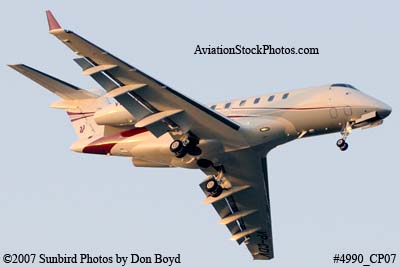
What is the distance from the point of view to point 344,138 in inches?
1770

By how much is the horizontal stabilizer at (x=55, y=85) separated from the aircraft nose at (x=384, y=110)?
42.5 feet

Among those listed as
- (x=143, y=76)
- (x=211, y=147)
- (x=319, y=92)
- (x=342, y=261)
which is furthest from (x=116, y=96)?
(x=342, y=261)

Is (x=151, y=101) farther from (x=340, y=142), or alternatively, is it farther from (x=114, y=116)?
(x=340, y=142)

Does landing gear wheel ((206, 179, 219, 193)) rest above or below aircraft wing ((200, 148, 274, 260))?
below

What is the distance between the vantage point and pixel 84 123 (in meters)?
50.4

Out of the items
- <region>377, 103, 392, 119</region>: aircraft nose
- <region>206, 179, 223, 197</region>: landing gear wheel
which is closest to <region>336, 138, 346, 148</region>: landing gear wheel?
<region>377, 103, 392, 119</region>: aircraft nose

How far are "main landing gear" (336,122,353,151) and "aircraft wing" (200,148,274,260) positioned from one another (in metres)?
3.72

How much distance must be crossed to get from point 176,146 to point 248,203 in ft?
25.6

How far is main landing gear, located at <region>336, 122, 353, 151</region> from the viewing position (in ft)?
147

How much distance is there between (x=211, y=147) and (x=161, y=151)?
219 centimetres

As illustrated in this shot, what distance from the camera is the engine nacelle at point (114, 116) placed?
150 feet

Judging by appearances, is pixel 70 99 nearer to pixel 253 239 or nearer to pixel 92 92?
pixel 92 92

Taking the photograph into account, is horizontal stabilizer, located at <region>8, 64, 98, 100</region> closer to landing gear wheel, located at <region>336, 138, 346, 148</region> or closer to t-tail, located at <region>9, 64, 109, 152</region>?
t-tail, located at <region>9, 64, 109, 152</region>

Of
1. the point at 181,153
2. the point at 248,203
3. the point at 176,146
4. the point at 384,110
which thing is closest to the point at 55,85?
the point at 176,146
